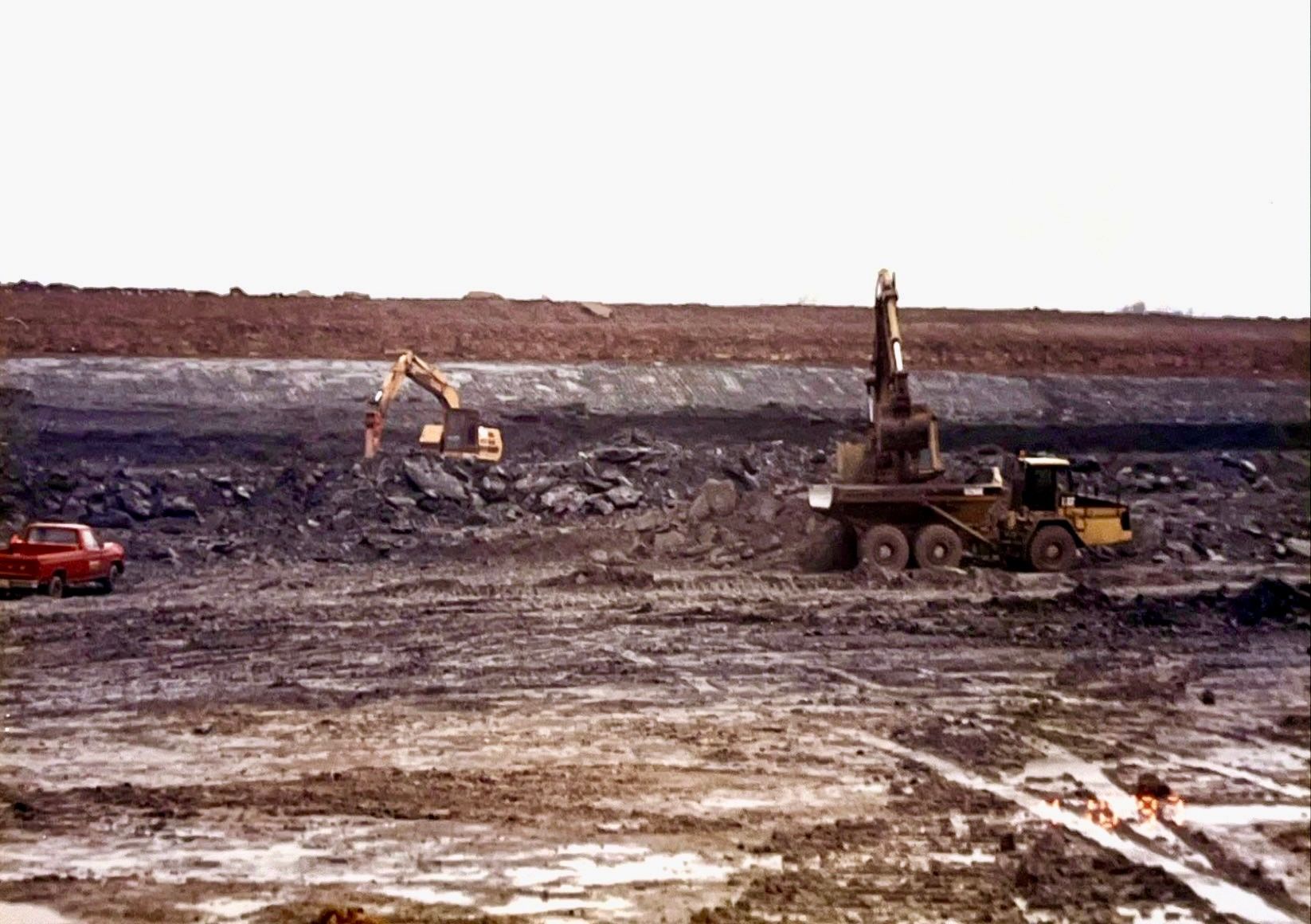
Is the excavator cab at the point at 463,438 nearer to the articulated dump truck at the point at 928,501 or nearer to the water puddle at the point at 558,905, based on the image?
the articulated dump truck at the point at 928,501

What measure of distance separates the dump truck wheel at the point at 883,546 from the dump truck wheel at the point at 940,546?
0.07 metres

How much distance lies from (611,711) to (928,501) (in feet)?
4.36

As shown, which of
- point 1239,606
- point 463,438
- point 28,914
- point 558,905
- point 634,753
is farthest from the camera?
point 1239,606

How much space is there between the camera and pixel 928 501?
16.7ft

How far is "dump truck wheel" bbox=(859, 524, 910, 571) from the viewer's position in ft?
16.6

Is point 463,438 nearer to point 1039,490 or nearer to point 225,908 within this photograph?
point 225,908

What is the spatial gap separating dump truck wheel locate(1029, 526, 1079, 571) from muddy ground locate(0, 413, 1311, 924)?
69 millimetres

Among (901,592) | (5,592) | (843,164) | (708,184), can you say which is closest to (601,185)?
(708,184)

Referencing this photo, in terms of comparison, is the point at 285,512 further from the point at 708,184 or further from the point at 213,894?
the point at 708,184

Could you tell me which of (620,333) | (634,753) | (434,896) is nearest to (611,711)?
(634,753)

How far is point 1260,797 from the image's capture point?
5.02 m

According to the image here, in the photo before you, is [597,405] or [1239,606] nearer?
[597,405]

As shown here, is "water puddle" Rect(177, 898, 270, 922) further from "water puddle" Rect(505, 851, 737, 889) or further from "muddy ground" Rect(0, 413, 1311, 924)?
"water puddle" Rect(505, 851, 737, 889)

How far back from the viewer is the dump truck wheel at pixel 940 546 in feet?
16.8
